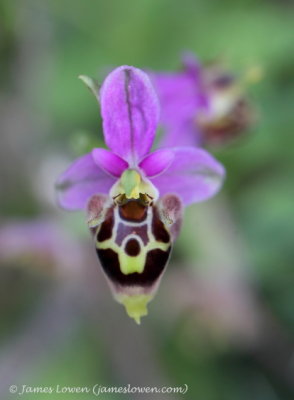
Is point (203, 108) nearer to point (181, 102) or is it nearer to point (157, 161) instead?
point (181, 102)

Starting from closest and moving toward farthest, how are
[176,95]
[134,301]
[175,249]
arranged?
[134,301] → [176,95] → [175,249]

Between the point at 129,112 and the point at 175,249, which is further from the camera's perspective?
the point at 175,249

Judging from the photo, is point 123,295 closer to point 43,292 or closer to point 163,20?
point 43,292

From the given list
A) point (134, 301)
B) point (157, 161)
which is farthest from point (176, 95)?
point (134, 301)

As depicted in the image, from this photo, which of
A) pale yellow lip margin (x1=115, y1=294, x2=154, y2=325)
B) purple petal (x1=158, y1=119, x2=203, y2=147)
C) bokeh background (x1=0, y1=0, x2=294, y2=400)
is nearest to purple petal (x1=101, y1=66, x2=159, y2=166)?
pale yellow lip margin (x1=115, y1=294, x2=154, y2=325)

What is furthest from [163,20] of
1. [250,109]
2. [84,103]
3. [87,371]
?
[87,371]

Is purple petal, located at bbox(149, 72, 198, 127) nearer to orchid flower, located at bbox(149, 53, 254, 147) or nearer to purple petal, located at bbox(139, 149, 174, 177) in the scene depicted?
orchid flower, located at bbox(149, 53, 254, 147)

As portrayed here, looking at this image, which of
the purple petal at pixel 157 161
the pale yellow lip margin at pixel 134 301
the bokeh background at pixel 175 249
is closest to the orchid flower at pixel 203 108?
the bokeh background at pixel 175 249
